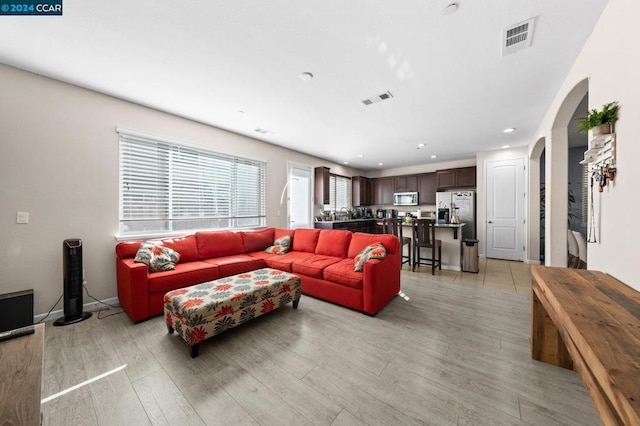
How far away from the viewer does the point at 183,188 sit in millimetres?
3785

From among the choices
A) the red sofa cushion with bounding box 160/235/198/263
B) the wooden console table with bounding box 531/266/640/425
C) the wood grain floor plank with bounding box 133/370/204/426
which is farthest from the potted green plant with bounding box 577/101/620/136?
the red sofa cushion with bounding box 160/235/198/263

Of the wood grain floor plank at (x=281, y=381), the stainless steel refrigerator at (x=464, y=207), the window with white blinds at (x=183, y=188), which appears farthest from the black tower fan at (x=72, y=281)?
the stainless steel refrigerator at (x=464, y=207)

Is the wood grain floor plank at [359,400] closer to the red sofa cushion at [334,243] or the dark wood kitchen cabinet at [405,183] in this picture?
the red sofa cushion at [334,243]

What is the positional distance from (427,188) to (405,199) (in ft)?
2.35

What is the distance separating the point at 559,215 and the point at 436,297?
1933 millimetres

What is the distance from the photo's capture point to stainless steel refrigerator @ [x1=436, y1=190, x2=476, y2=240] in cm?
587

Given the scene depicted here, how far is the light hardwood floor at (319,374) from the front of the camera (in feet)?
4.58

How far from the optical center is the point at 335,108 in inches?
131

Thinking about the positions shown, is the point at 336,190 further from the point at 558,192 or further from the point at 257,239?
the point at 558,192

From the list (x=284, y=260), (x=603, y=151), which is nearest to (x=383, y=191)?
(x=284, y=260)

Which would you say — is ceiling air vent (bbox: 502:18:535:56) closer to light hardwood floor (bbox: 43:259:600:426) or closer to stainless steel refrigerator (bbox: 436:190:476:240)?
light hardwood floor (bbox: 43:259:600:426)

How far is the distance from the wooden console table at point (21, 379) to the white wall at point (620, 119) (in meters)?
2.97

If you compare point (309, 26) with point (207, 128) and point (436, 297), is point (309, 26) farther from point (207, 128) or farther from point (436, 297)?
point (436, 297)

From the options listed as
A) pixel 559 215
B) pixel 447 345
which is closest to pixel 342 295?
pixel 447 345
